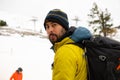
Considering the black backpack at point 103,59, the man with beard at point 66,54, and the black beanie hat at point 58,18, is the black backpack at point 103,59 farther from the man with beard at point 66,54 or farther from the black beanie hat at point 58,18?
the black beanie hat at point 58,18

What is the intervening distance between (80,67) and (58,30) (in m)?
0.49

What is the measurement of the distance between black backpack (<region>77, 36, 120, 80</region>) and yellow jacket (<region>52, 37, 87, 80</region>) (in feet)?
0.22

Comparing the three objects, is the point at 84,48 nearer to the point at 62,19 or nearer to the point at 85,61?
the point at 85,61

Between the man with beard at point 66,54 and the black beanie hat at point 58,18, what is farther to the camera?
the black beanie hat at point 58,18

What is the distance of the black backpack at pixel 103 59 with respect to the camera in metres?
2.11

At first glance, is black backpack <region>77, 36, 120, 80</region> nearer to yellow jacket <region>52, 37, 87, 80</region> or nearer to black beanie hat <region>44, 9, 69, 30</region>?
yellow jacket <region>52, 37, 87, 80</region>

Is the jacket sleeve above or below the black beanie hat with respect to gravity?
below

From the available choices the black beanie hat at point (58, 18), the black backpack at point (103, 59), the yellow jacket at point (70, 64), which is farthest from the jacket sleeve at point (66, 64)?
the black beanie hat at point (58, 18)

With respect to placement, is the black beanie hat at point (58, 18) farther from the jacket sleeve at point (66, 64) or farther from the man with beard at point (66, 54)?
the jacket sleeve at point (66, 64)

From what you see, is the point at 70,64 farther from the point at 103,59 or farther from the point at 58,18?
the point at 58,18

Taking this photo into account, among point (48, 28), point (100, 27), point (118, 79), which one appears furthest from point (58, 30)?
point (100, 27)

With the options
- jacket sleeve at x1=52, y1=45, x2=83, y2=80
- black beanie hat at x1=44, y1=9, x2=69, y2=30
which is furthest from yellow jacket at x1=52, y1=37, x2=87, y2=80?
black beanie hat at x1=44, y1=9, x2=69, y2=30

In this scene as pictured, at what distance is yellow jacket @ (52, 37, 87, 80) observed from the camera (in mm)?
2115

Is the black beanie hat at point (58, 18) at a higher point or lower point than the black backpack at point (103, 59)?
higher
